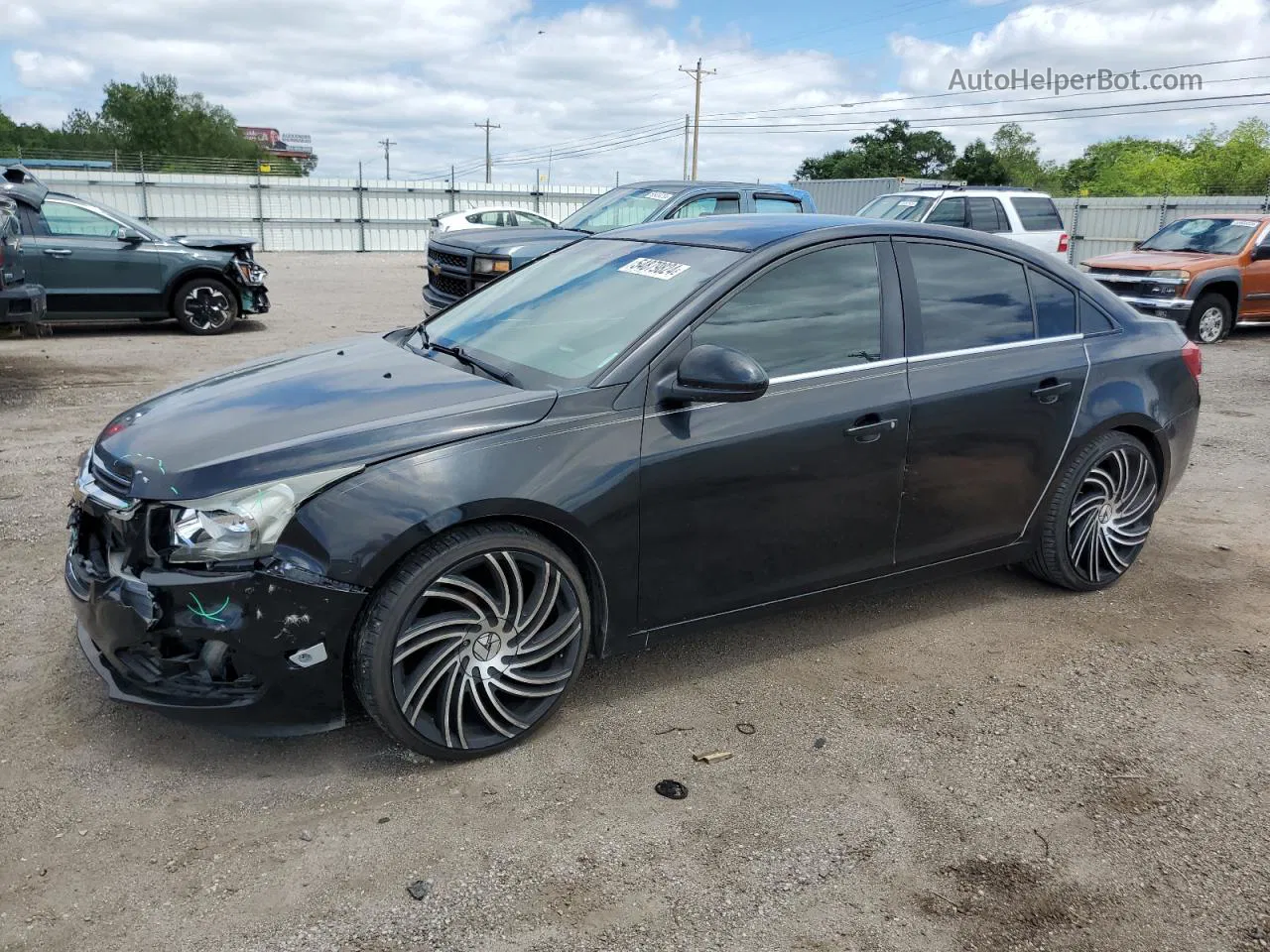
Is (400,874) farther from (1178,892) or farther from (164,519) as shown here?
(1178,892)

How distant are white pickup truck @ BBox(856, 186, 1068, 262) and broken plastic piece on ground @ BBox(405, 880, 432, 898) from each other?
1306cm

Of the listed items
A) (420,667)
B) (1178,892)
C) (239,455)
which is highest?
(239,455)

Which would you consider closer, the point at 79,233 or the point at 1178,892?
the point at 1178,892

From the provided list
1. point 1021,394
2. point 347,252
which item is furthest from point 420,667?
point 347,252

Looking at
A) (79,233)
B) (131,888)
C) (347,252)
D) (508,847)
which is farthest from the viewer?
(347,252)

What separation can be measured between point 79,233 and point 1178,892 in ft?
39.8

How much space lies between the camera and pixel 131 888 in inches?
102

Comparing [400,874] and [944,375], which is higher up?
[944,375]

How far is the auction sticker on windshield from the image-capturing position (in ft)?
12.3

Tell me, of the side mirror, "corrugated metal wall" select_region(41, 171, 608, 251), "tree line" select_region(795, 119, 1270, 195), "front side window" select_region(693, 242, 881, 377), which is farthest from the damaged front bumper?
"tree line" select_region(795, 119, 1270, 195)

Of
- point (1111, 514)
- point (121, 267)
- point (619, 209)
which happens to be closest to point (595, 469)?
point (1111, 514)

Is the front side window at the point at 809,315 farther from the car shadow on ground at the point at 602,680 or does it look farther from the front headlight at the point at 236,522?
the front headlight at the point at 236,522

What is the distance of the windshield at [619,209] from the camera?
1150 cm

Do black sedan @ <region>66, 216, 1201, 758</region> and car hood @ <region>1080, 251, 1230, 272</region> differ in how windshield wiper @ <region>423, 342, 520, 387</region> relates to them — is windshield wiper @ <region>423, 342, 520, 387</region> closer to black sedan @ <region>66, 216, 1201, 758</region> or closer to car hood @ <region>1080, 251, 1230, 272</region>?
black sedan @ <region>66, 216, 1201, 758</region>
